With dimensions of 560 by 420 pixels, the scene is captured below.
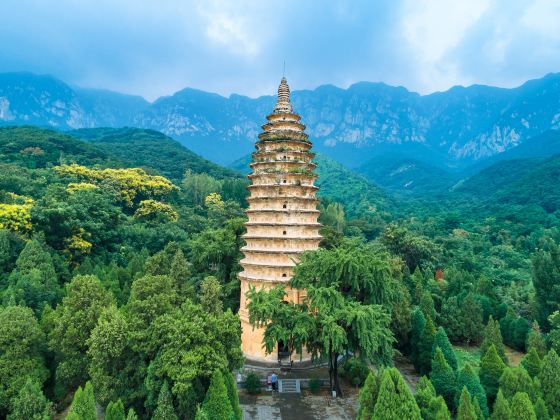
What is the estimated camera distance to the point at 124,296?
2655 cm

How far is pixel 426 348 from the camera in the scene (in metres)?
20.7

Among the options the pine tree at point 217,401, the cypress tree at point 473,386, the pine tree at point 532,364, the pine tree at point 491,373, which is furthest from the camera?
the pine tree at point 532,364

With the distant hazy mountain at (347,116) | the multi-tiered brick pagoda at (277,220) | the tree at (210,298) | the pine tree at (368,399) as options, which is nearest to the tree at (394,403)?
the pine tree at (368,399)

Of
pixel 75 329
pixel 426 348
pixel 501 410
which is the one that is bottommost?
pixel 501 410

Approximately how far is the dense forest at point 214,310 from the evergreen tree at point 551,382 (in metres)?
0.04

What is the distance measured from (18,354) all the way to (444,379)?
16.7 meters

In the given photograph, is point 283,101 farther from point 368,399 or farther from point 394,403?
point 394,403

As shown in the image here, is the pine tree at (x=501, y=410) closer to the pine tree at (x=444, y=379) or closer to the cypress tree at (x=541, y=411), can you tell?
the cypress tree at (x=541, y=411)

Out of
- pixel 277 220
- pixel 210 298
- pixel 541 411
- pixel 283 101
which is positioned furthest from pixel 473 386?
pixel 283 101

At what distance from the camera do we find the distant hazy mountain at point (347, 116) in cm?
15425

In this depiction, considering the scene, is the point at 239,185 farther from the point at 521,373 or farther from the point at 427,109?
the point at 427,109

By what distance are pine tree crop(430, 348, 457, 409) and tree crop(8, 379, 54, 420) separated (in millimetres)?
14353

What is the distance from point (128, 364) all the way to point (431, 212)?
7112cm

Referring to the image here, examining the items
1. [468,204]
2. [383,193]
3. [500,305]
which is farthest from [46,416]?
[383,193]
